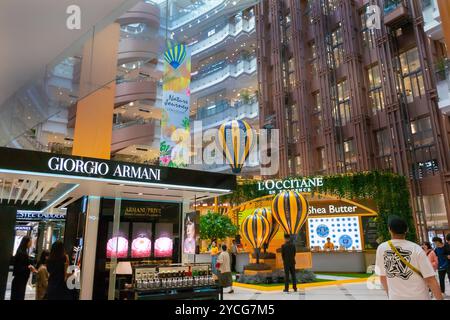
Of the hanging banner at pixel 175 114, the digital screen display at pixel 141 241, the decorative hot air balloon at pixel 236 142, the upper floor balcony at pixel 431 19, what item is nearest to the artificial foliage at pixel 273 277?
the decorative hot air balloon at pixel 236 142

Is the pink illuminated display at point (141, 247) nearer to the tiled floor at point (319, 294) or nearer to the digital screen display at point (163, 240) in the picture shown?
the digital screen display at point (163, 240)

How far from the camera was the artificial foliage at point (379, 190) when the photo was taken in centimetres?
1288

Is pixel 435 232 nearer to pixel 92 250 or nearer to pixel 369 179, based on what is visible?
pixel 369 179

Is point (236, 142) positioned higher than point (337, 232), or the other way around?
point (236, 142)

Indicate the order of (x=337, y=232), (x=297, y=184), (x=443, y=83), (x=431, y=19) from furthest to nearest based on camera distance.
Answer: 1. (x=431, y=19)
2. (x=337, y=232)
3. (x=443, y=83)
4. (x=297, y=184)

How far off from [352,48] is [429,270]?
1939cm

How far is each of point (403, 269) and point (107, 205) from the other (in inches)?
243

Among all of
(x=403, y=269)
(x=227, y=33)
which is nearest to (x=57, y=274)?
(x=403, y=269)

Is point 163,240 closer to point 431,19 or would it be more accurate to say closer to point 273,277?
point 273,277

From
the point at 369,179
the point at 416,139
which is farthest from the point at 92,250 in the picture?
the point at 416,139

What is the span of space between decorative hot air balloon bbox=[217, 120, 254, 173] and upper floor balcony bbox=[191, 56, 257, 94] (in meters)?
14.5

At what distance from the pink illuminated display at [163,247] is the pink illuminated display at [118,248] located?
0.72m

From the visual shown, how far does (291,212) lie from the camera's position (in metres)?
10.3

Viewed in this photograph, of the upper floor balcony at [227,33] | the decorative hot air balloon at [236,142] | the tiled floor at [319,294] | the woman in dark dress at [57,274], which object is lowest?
the tiled floor at [319,294]
